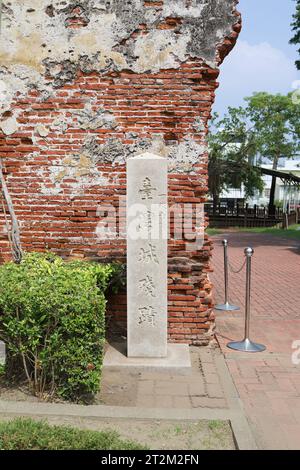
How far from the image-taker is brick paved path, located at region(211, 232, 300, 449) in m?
3.89

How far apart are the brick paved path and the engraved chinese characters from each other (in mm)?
917

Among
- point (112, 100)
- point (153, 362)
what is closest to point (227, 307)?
point (153, 362)

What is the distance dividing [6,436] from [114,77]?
13.0ft

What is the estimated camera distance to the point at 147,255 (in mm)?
5094

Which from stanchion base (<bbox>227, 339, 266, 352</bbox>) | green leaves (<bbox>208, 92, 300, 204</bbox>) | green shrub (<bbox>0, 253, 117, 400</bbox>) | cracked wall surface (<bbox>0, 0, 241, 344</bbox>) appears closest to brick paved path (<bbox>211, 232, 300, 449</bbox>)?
stanchion base (<bbox>227, 339, 266, 352</bbox>)

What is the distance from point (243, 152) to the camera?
2934 cm

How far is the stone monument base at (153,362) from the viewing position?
16.2ft

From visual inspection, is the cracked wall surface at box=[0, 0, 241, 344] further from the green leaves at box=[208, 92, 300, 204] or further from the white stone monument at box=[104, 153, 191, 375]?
the green leaves at box=[208, 92, 300, 204]

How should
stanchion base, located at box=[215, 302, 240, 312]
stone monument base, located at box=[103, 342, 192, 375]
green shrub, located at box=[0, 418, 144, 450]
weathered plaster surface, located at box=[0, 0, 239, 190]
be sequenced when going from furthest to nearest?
1. stanchion base, located at box=[215, 302, 240, 312]
2. weathered plaster surface, located at box=[0, 0, 239, 190]
3. stone monument base, located at box=[103, 342, 192, 375]
4. green shrub, located at box=[0, 418, 144, 450]

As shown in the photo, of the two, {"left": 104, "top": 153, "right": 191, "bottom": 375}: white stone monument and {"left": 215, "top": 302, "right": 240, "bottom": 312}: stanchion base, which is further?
{"left": 215, "top": 302, "right": 240, "bottom": 312}: stanchion base

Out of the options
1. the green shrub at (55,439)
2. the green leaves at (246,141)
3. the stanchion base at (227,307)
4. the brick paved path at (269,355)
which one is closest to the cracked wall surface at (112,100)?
the brick paved path at (269,355)

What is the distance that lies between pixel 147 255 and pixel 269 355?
1818mm

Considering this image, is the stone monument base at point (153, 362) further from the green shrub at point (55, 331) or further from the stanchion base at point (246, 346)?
the green shrub at point (55, 331)
